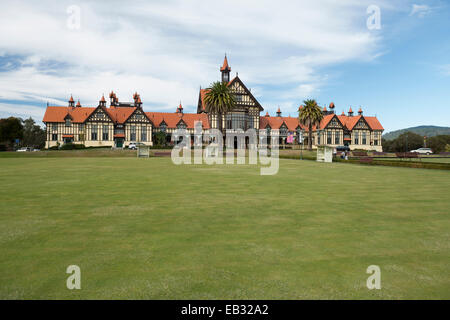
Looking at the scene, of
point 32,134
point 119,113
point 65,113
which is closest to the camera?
point 65,113

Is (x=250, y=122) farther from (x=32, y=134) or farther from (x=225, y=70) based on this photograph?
(x=32, y=134)

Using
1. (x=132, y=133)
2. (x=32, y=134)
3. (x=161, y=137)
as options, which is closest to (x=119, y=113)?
(x=132, y=133)

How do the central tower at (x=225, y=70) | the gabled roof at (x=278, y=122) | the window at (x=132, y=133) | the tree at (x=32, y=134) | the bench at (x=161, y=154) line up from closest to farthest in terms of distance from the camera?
the bench at (x=161, y=154), the central tower at (x=225, y=70), the window at (x=132, y=133), the gabled roof at (x=278, y=122), the tree at (x=32, y=134)

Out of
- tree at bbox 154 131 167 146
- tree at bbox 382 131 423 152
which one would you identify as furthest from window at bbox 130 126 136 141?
tree at bbox 382 131 423 152

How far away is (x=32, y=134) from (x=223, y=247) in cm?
12357

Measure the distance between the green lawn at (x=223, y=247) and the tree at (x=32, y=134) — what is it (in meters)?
114

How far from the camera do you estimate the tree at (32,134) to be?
4107 inches

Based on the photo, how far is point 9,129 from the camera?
3157 inches

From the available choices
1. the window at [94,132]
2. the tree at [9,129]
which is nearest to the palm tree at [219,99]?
the window at [94,132]

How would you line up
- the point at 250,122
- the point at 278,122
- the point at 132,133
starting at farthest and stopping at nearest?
the point at 278,122 < the point at 132,133 < the point at 250,122

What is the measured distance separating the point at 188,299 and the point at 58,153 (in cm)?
4777

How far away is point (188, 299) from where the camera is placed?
3.59 m

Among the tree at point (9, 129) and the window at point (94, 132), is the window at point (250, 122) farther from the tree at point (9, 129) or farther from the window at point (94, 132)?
the tree at point (9, 129)

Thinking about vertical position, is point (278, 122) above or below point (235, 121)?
above
